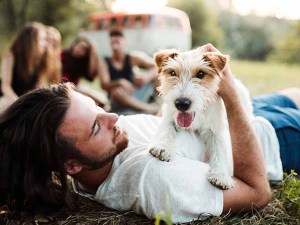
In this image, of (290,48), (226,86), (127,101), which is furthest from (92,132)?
(290,48)

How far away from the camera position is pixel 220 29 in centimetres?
3741

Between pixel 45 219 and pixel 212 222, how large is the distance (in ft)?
3.73

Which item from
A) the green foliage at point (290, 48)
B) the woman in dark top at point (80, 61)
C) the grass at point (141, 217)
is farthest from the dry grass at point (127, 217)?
the green foliage at point (290, 48)

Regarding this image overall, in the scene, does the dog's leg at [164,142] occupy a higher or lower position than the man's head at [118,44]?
higher

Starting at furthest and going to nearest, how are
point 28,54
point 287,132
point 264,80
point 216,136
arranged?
1. point 264,80
2. point 28,54
3. point 287,132
4. point 216,136

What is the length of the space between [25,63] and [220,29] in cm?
3218

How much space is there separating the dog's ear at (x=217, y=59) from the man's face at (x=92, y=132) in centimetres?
83

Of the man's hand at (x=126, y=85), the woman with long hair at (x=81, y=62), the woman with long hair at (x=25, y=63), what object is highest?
the woman with long hair at (x=25, y=63)

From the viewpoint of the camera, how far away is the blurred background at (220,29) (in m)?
20.2

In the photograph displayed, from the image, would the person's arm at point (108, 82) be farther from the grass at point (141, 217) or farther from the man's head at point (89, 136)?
the man's head at point (89, 136)

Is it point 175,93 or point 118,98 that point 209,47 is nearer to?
point 175,93

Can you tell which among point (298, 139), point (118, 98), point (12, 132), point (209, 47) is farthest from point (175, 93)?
point (118, 98)

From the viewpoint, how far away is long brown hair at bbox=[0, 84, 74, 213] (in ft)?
8.74

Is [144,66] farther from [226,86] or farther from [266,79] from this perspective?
[266,79]
